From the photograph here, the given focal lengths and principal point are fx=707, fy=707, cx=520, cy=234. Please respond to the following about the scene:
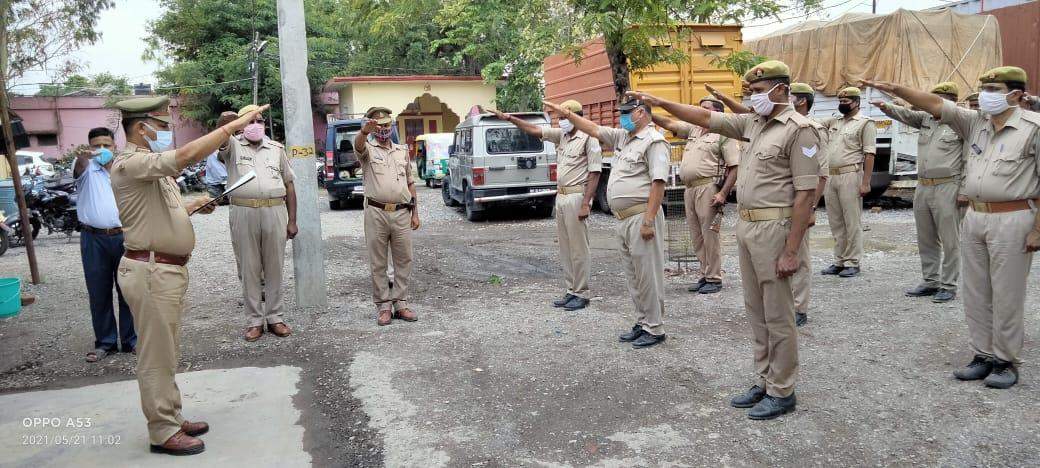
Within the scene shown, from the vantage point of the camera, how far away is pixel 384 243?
20.1 feet

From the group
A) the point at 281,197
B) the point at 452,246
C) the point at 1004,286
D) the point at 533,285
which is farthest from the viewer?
the point at 452,246

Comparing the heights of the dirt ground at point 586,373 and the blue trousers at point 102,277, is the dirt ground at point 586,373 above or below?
below

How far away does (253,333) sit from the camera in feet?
18.8

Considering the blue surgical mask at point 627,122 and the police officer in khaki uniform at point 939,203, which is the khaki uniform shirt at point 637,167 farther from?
the police officer in khaki uniform at point 939,203

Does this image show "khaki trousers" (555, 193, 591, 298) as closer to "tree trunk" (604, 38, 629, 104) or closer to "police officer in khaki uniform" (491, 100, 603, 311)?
"police officer in khaki uniform" (491, 100, 603, 311)

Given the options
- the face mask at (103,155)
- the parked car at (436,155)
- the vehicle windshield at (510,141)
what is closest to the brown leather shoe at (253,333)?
the face mask at (103,155)

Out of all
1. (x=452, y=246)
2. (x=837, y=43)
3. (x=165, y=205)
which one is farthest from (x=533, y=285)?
(x=837, y=43)

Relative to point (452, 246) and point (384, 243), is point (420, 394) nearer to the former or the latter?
point (384, 243)

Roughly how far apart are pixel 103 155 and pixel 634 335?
4.17 metres

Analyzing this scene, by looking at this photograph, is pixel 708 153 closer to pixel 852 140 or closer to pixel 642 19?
pixel 852 140

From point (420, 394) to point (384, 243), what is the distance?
6.67 ft

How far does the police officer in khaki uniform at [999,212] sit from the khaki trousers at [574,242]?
111 inches

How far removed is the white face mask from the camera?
375 cm
